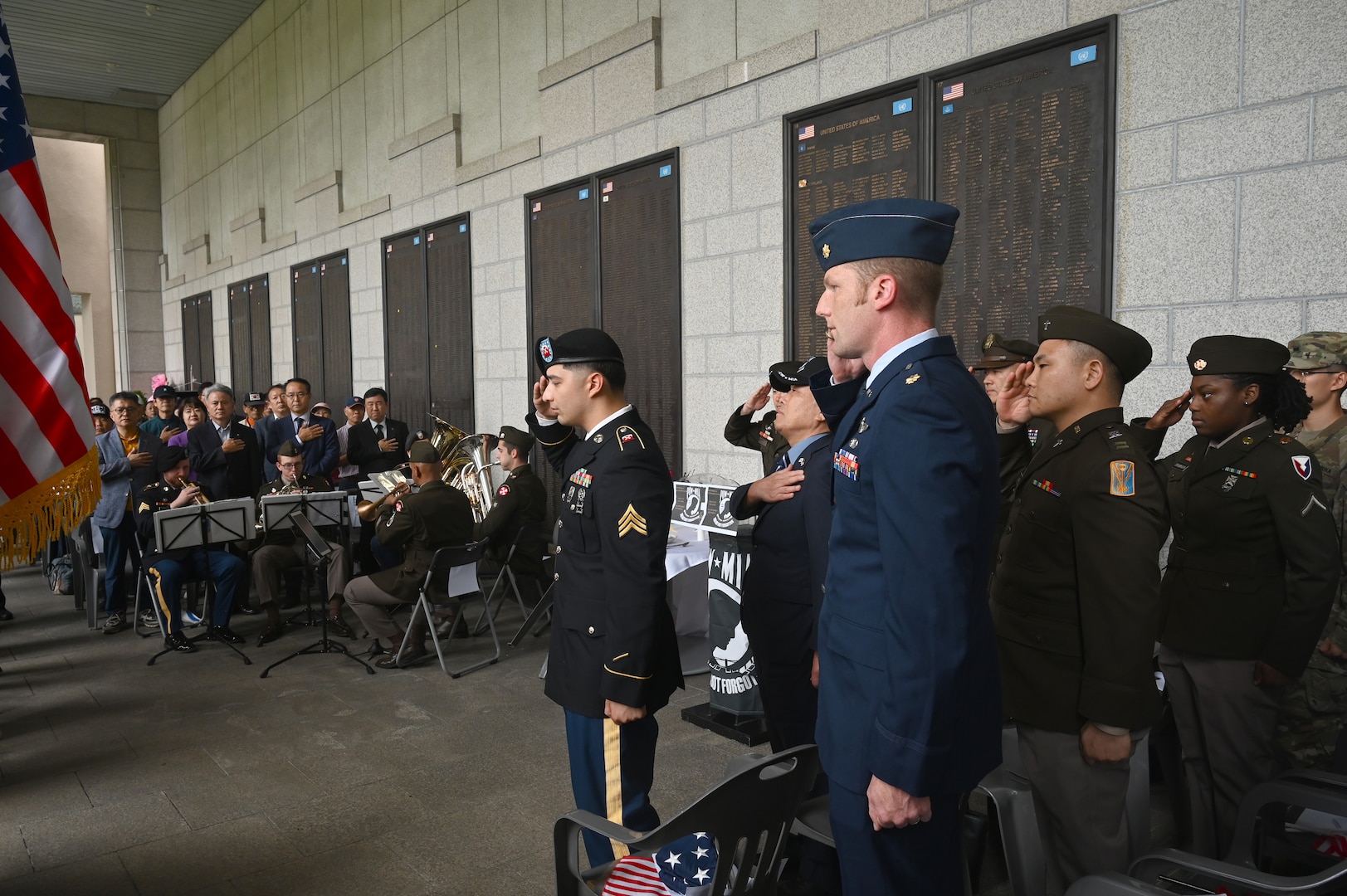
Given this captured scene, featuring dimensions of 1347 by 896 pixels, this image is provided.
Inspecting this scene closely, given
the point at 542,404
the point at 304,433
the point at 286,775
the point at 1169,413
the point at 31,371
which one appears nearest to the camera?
the point at 31,371

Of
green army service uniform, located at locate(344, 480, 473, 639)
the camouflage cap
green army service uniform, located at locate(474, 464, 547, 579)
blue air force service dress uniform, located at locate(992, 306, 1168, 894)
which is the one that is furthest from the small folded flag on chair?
green army service uniform, located at locate(474, 464, 547, 579)

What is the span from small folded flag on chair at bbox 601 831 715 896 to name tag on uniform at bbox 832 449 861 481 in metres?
0.94

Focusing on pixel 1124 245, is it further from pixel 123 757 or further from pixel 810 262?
pixel 123 757

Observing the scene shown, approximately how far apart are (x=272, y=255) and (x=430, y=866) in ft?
41.7

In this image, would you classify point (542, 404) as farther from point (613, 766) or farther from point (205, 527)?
point (205, 527)

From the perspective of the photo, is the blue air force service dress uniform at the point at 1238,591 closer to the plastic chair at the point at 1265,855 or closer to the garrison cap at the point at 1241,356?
the garrison cap at the point at 1241,356

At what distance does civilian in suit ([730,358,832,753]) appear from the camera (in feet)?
10.1

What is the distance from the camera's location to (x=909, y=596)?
5.45ft

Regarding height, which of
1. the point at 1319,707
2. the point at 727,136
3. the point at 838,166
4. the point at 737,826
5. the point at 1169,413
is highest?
the point at 727,136

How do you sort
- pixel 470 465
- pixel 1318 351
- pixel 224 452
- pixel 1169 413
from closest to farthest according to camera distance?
1. pixel 1318 351
2. pixel 1169 413
3. pixel 224 452
4. pixel 470 465

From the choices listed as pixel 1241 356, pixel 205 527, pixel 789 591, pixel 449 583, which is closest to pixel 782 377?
pixel 789 591

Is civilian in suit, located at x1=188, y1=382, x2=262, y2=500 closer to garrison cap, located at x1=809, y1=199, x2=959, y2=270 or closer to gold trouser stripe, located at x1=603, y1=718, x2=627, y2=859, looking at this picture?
gold trouser stripe, located at x1=603, y1=718, x2=627, y2=859

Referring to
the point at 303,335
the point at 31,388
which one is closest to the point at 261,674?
the point at 31,388

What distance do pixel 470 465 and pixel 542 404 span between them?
5329 mm
